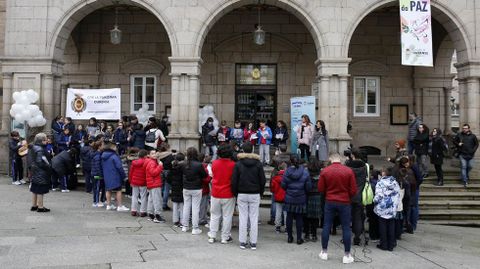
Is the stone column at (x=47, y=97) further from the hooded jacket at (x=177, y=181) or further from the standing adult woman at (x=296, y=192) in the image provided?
the standing adult woman at (x=296, y=192)

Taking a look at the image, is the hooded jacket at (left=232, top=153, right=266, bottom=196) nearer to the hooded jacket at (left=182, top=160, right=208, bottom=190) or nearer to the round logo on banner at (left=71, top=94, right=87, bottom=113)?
the hooded jacket at (left=182, top=160, right=208, bottom=190)

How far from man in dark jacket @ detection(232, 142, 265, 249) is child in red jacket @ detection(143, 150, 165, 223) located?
8.19 ft

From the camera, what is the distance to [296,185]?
8.52m

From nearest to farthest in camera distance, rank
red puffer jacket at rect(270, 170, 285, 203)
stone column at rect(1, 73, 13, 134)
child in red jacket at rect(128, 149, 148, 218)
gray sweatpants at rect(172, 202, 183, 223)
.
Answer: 1. red puffer jacket at rect(270, 170, 285, 203)
2. gray sweatpants at rect(172, 202, 183, 223)
3. child in red jacket at rect(128, 149, 148, 218)
4. stone column at rect(1, 73, 13, 134)

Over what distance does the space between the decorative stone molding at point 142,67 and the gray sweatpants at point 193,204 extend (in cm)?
1077

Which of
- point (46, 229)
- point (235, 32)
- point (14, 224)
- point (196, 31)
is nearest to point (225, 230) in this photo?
point (46, 229)

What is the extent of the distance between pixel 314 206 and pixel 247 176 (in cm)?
168

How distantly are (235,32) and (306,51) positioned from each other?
3.07 meters

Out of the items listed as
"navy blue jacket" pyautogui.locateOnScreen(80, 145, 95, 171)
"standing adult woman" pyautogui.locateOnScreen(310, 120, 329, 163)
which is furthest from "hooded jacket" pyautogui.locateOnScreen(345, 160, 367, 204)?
"navy blue jacket" pyautogui.locateOnScreen(80, 145, 95, 171)

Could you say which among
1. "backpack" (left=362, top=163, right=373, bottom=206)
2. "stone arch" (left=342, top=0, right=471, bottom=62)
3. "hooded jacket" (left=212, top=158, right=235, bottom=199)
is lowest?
"backpack" (left=362, top=163, right=373, bottom=206)

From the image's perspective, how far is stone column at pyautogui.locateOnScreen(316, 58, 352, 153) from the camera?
48.2 feet

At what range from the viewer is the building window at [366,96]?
746 inches

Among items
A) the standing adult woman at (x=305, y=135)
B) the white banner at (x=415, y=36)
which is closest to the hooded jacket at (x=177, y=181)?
the standing adult woman at (x=305, y=135)

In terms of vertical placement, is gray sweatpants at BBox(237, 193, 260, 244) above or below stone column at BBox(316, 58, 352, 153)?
below
